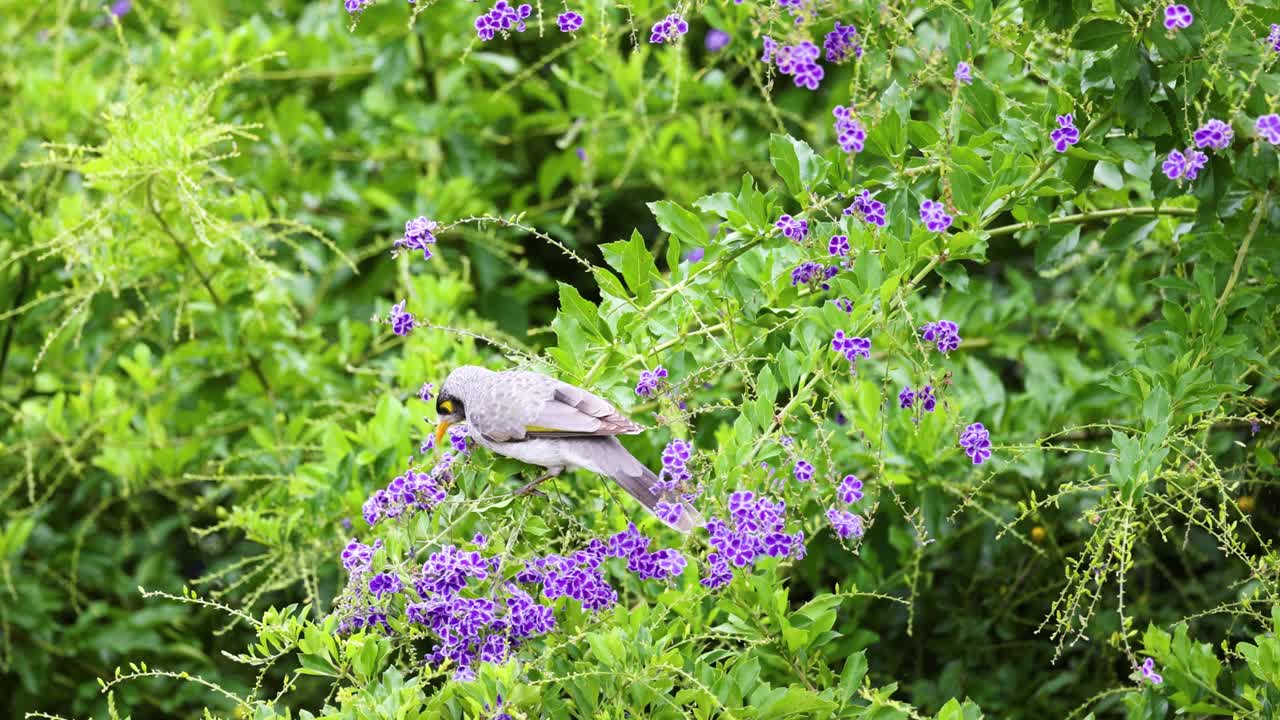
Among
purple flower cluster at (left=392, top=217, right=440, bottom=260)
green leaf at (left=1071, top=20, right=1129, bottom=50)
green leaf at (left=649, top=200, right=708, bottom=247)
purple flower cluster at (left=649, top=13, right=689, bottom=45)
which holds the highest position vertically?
purple flower cluster at (left=649, top=13, right=689, bottom=45)

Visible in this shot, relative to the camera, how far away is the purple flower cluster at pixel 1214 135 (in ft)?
7.97

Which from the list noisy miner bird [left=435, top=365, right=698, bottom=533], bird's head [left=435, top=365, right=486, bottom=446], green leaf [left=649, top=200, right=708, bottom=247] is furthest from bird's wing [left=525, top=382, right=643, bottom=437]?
green leaf [left=649, top=200, right=708, bottom=247]

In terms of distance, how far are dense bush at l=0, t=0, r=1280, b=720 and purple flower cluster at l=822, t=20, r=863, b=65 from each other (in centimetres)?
2

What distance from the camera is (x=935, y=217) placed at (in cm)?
245

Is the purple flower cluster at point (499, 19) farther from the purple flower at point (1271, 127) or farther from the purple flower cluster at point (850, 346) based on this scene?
the purple flower at point (1271, 127)

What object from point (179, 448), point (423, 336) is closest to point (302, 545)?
point (423, 336)

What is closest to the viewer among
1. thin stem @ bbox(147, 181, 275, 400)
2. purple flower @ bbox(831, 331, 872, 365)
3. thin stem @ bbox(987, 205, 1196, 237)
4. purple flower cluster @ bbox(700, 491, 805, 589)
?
purple flower cluster @ bbox(700, 491, 805, 589)

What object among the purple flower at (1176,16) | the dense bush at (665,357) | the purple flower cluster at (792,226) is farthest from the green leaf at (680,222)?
the purple flower at (1176,16)

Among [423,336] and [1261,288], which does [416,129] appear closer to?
[423,336]

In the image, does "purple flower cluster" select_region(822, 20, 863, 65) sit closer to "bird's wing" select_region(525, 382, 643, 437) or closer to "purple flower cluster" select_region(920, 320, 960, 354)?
"purple flower cluster" select_region(920, 320, 960, 354)

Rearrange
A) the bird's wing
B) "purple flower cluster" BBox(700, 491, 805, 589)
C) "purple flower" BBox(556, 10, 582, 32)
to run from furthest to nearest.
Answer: "purple flower" BBox(556, 10, 582, 32), the bird's wing, "purple flower cluster" BBox(700, 491, 805, 589)

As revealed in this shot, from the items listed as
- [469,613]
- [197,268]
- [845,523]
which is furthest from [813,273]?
[197,268]

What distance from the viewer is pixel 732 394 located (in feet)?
12.1

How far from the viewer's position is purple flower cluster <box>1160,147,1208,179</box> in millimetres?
2535
